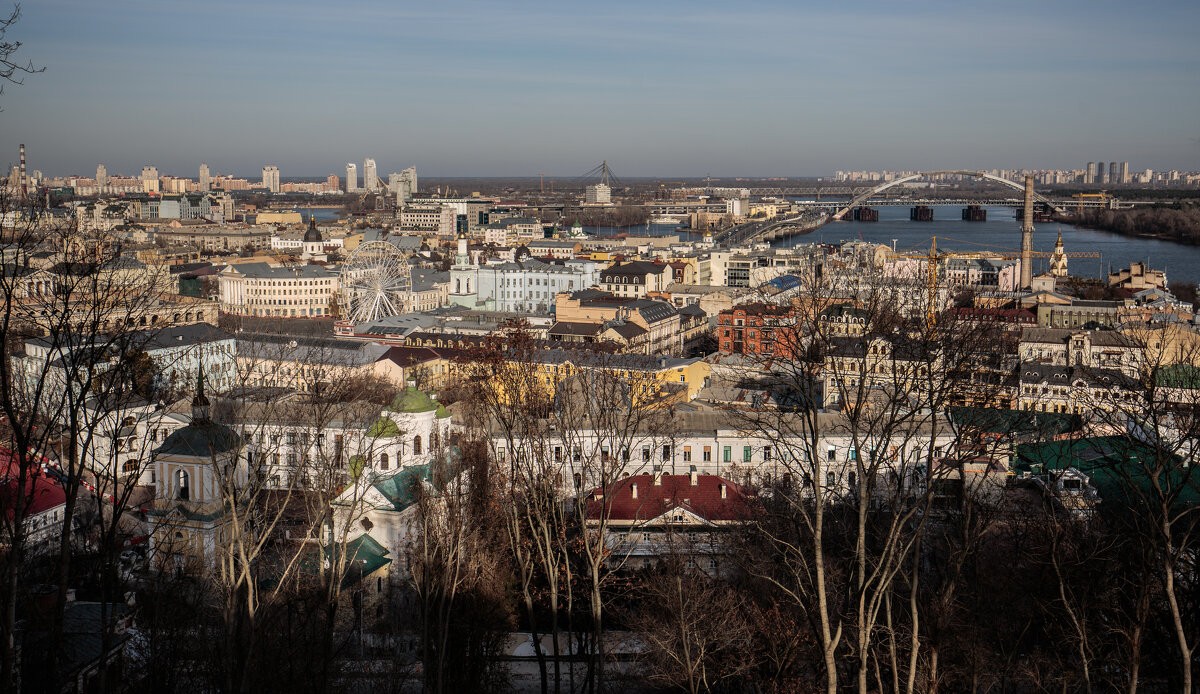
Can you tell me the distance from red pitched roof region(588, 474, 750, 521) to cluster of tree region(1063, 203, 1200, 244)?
42171mm

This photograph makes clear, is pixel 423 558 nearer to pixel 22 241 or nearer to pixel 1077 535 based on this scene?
pixel 22 241

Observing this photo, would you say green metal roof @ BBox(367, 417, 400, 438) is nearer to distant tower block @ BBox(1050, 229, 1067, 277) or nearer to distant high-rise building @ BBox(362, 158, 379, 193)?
distant tower block @ BBox(1050, 229, 1067, 277)

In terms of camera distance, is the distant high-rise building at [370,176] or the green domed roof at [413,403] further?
the distant high-rise building at [370,176]

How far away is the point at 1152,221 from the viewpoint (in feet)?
167

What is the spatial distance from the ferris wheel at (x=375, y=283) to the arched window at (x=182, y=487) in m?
15.0

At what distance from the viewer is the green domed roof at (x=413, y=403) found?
8750mm

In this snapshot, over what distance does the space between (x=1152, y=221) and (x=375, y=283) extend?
4038 centimetres

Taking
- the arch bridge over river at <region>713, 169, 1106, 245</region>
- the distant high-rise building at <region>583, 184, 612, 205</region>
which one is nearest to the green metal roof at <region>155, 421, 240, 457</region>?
the arch bridge over river at <region>713, 169, 1106, 245</region>

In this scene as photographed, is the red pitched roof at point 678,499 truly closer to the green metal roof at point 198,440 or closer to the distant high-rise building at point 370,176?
the green metal roof at point 198,440

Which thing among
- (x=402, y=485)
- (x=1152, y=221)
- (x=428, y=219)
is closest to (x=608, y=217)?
(x=428, y=219)

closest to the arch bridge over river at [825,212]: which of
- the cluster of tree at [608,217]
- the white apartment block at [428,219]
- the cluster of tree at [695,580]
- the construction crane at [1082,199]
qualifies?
the construction crane at [1082,199]

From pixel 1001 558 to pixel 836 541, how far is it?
3.74 feet

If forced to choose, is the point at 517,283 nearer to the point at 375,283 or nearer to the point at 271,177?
the point at 375,283

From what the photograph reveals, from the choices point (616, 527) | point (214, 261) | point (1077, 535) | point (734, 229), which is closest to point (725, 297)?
point (616, 527)
